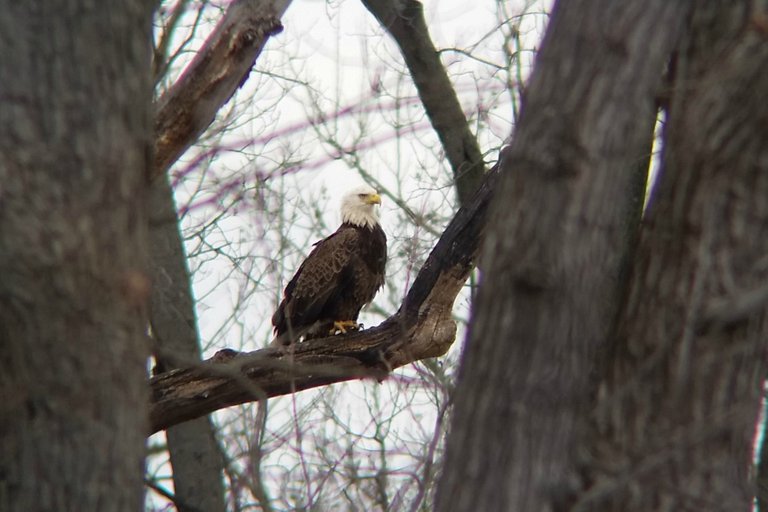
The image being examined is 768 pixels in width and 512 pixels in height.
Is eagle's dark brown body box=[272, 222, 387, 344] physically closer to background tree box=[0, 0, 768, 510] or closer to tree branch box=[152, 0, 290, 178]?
tree branch box=[152, 0, 290, 178]

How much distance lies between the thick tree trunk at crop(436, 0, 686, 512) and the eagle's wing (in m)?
6.44

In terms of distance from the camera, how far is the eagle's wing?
29.4 ft

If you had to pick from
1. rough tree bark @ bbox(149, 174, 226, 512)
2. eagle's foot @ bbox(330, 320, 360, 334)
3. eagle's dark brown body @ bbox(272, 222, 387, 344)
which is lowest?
rough tree bark @ bbox(149, 174, 226, 512)

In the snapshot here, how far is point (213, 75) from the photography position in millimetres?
4254

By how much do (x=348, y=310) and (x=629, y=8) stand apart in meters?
6.84

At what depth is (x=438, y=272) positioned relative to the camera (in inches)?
228

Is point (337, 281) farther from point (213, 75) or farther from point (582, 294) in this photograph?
point (582, 294)

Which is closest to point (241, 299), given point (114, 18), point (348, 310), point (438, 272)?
point (348, 310)

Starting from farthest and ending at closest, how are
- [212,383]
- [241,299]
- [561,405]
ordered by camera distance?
[241,299], [212,383], [561,405]

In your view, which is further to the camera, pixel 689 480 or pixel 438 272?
pixel 438 272

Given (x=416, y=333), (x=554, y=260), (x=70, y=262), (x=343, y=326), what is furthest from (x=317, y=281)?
(x=554, y=260)

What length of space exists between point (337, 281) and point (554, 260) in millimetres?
6652

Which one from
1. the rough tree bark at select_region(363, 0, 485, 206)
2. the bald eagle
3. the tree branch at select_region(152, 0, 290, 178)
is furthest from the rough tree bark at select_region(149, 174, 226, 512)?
the tree branch at select_region(152, 0, 290, 178)

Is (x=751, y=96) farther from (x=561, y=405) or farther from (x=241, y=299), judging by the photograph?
(x=241, y=299)
